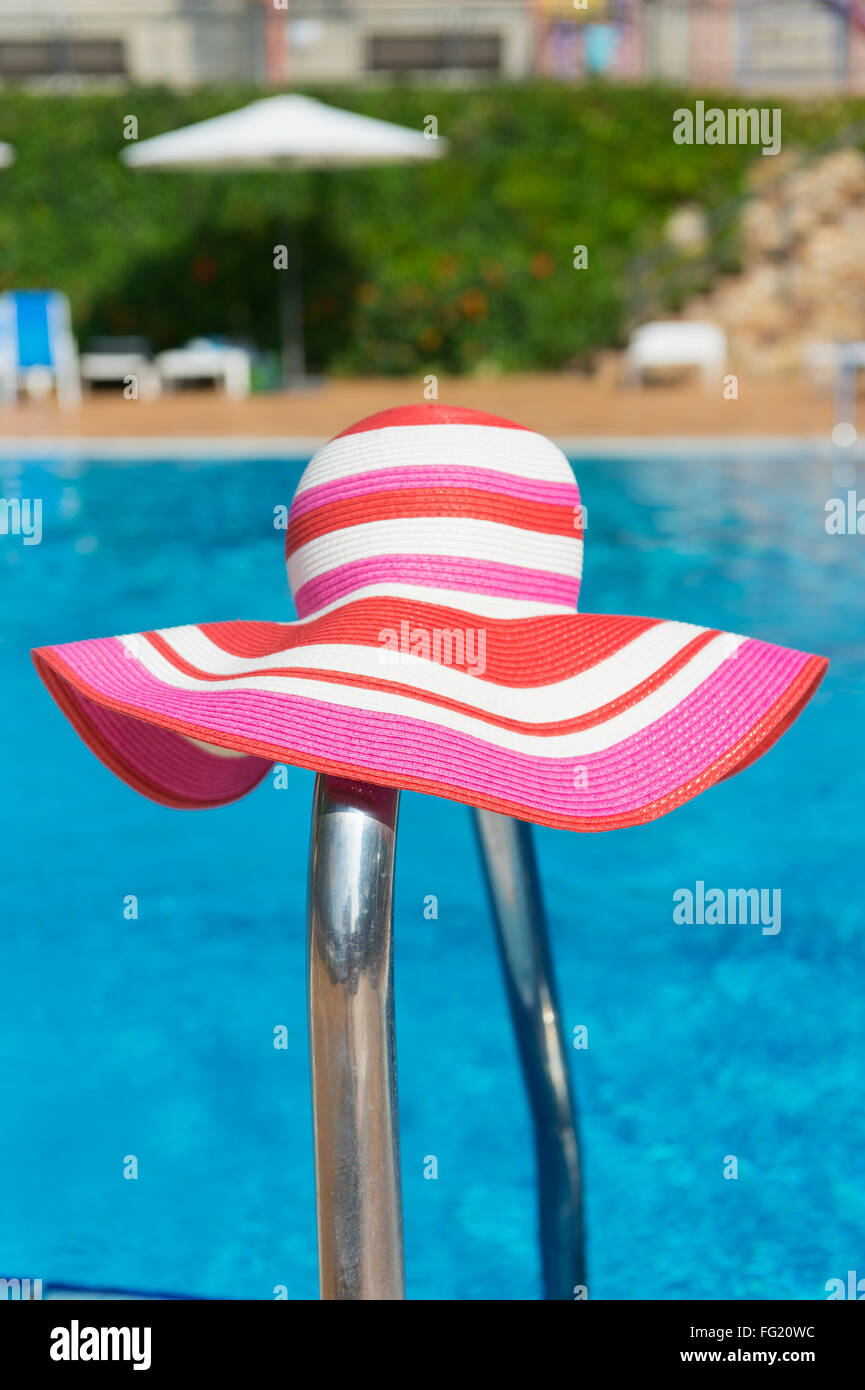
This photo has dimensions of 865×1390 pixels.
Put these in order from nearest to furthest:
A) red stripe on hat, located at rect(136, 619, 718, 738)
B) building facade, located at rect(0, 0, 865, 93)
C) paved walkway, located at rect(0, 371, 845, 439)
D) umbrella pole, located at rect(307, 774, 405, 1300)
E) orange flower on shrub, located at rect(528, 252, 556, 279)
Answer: umbrella pole, located at rect(307, 774, 405, 1300) < red stripe on hat, located at rect(136, 619, 718, 738) < paved walkway, located at rect(0, 371, 845, 439) < orange flower on shrub, located at rect(528, 252, 556, 279) < building facade, located at rect(0, 0, 865, 93)

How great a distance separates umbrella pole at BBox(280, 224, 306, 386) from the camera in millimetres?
18453

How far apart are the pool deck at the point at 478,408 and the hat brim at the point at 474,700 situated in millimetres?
10639

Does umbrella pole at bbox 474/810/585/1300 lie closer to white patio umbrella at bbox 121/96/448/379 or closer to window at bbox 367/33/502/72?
white patio umbrella at bbox 121/96/448/379

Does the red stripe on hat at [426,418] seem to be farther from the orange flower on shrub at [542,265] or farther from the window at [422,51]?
the window at [422,51]

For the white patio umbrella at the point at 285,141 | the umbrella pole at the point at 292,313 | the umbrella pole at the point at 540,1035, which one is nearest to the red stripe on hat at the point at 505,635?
the umbrella pole at the point at 540,1035

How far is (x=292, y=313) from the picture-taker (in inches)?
734

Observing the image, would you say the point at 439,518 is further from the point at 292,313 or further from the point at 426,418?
the point at 292,313

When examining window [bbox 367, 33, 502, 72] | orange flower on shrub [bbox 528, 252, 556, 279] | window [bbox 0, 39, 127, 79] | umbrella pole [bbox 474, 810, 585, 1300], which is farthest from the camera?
window [bbox 0, 39, 127, 79]

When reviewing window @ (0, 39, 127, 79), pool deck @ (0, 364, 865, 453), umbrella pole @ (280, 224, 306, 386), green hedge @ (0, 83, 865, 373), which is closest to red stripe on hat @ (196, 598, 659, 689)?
pool deck @ (0, 364, 865, 453)

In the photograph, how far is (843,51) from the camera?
22562 millimetres

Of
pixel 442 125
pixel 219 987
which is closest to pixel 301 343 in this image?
pixel 442 125

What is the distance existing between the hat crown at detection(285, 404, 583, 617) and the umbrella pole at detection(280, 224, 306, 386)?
16996mm

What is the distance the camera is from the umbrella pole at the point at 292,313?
18453 mm

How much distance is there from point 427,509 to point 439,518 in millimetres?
14
